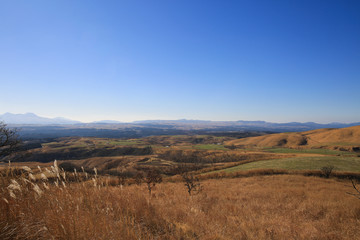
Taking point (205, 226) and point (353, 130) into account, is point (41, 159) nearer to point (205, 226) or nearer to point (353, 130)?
point (205, 226)

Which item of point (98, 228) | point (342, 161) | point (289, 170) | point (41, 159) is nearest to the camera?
point (98, 228)

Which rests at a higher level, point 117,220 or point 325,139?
point 117,220

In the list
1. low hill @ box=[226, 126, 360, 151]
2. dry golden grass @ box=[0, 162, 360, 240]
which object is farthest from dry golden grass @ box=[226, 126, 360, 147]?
dry golden grass @ box=[0, 162, 360, 240]

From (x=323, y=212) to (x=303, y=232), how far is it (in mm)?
3434

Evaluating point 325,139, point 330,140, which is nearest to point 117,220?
point 330,140

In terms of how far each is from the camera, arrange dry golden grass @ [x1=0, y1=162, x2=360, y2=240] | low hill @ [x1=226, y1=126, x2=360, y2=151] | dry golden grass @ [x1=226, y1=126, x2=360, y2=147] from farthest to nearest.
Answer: dry golden grass @ [x1=226, y1=126, x2=360, y2=147], low hill @ [x1=226, y1=126, x2=360, y2=151], dry golden grass @ [x1=0, y1=162, x2=360, y2=240]

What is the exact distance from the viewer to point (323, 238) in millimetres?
4598

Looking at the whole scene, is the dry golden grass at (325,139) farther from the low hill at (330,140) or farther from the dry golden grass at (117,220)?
the dry golden grass at (117,220)

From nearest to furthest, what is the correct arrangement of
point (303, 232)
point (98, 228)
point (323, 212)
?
1. point (98, 228)
2. point (303, 232)
3. point (323, 212)

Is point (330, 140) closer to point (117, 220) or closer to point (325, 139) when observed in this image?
point (325, 139)

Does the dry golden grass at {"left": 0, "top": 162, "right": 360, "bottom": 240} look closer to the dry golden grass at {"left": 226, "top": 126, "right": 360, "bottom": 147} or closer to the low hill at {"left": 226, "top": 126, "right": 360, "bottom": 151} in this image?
the low hill at {"left": 226, "top": 126, "right": 360, "bottom": 151}

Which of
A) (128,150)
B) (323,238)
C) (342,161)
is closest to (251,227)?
(323,238)

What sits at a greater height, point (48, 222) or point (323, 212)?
point (48, 222)

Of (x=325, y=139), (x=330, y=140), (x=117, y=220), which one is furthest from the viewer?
(x=325, y=139)
